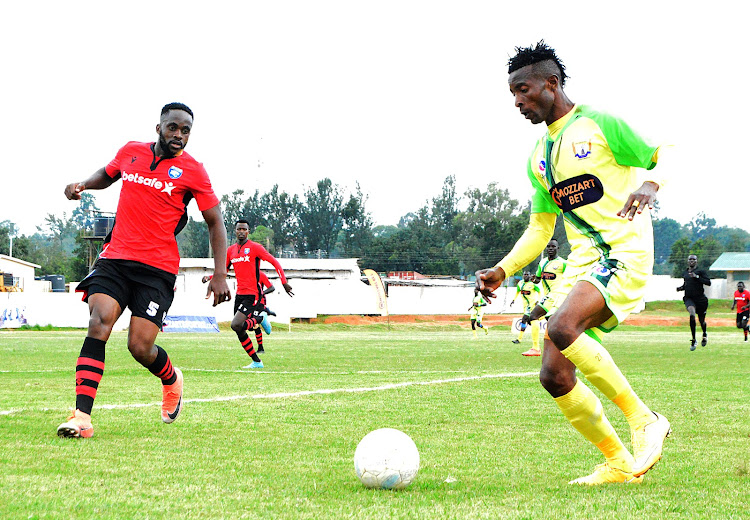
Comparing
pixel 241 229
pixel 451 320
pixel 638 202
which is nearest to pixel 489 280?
pixel 638 202

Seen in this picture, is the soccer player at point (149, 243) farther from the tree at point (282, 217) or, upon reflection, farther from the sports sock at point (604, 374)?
the tree at point (282, 217)

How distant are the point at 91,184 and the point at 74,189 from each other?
0.44ft

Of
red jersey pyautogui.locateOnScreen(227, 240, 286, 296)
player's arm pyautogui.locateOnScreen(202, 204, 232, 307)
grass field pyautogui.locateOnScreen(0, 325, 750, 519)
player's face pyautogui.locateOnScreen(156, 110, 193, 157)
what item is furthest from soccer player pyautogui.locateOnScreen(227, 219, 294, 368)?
player's face pyautogui.locateOnScreen(156, 110, 193, 157)

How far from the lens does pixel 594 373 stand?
4.73 meters

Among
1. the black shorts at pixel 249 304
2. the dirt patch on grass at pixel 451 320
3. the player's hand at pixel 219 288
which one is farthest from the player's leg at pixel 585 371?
the dirt patch on grass at pixel 451 320

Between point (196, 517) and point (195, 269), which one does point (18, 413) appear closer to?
point (196, 517)

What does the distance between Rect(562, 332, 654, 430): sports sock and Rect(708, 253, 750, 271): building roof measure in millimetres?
85261

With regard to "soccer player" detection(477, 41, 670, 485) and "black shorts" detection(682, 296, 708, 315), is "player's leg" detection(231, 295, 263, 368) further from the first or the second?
"black shorts" detection(682, 296, 708, 315)

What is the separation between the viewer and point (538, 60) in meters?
5.09

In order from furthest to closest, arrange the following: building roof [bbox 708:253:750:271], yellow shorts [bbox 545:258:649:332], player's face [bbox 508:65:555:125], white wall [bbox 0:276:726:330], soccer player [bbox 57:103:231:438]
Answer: building roof [bbox 708:253:750:271] → white wall [bbox 0:276:726:330] → soccer player [bbox 57:103:231:438] → player's face [bbox 508:65:555:125] → yellow shorts [bbox 545:258:649:332]

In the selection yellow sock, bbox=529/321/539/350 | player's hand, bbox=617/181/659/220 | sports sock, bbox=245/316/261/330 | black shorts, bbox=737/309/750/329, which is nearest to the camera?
player's hand, bbox=617/181/659/220

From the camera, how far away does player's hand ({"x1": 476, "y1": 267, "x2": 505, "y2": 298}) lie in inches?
214

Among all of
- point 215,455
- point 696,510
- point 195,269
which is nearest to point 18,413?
point 215,455

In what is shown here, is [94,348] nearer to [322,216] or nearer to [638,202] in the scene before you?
[638,202]
